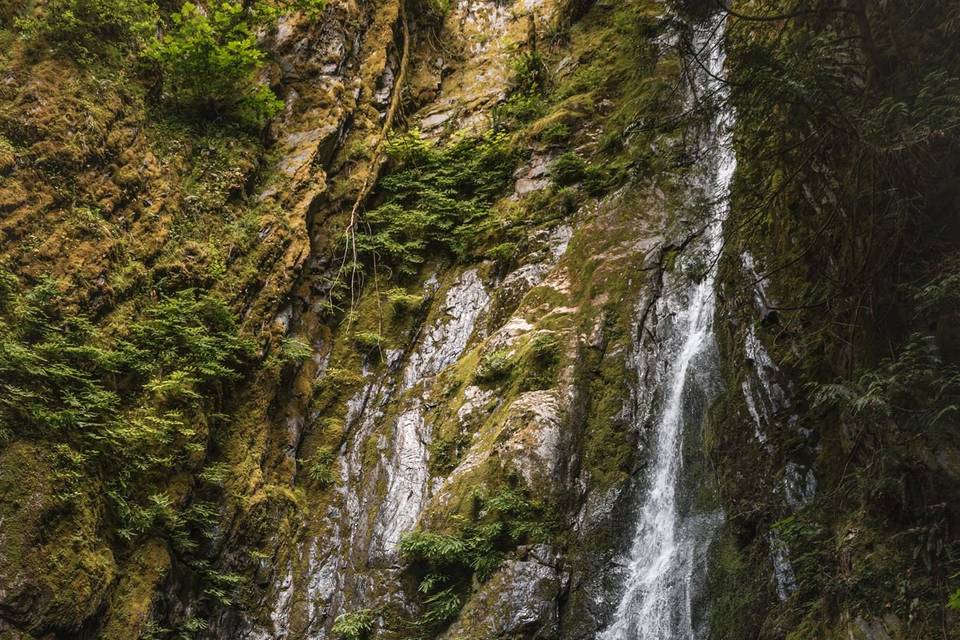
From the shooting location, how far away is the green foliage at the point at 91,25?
27.4ft

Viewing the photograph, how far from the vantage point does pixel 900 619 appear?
4.45 meters

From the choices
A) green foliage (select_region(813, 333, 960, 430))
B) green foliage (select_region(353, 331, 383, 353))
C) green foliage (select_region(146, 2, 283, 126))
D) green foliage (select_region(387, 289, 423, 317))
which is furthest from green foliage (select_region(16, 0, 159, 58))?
green foliage (select_region(813, 333, 960, 430))

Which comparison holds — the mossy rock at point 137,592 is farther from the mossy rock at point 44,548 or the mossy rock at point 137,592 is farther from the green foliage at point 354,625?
the green foliage at point 354,625

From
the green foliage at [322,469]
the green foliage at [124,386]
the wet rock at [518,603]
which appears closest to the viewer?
the green foliage at [124,386]

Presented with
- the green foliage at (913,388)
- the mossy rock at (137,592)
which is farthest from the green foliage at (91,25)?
the green foliage at (913,388)

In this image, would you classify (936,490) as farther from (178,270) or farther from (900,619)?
(178,270)

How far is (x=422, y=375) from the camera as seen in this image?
10.6 m

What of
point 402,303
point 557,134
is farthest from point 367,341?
point 557,134

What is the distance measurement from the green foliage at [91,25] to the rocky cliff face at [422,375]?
1.36 ft

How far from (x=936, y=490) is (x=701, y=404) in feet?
11.4

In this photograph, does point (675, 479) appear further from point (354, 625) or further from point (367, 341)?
point (367, 341)

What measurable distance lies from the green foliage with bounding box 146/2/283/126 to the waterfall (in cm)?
724

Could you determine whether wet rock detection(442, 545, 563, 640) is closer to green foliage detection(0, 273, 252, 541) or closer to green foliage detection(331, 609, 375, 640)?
green foliage detection(331, 609, 375, 640)

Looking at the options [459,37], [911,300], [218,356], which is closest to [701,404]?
[911,300]
